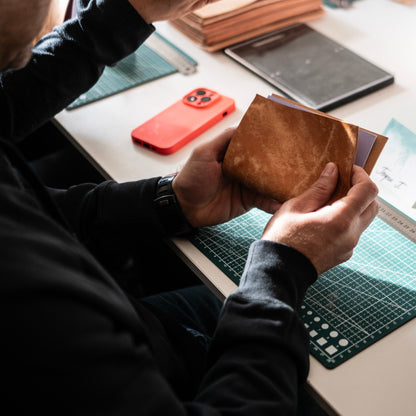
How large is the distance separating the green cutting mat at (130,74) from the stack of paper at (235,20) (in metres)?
0.09

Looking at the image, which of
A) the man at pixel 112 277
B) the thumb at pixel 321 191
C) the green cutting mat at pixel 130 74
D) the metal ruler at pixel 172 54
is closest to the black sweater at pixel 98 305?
the man at pixel 112 277

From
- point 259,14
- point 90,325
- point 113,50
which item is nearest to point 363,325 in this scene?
point 90,325

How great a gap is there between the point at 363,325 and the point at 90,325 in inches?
19.0

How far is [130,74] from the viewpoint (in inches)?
59.1

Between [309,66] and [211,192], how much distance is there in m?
0.66

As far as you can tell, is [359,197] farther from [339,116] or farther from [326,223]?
[339,116]

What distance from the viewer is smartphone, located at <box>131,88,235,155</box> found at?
1.23 metres

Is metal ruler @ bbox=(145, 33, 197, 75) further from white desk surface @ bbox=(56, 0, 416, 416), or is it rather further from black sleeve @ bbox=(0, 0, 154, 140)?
black sleeve @ bbox=(0, 0, 154, 140)

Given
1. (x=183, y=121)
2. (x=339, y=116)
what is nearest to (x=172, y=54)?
(x=183, y=121)

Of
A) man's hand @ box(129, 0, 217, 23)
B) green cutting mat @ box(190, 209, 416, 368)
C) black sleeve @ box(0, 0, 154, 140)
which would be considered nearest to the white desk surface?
green cutting mat @ box(190, 209, 416, 368)

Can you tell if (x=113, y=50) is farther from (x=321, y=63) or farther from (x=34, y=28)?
(x=321, y=63)

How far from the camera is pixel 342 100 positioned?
4.45 feet

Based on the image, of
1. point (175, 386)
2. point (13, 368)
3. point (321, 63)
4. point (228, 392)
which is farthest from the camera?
point (321, 63)

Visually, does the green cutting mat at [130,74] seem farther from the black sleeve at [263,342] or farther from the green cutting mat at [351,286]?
the black sleeve at [263,342]
